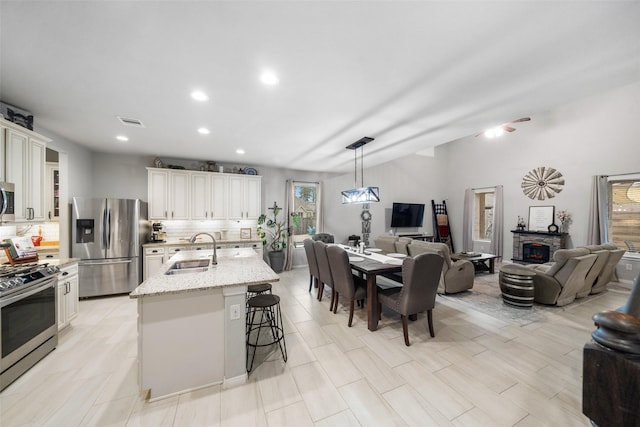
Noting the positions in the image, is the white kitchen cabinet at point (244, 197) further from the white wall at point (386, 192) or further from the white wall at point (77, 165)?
the white wall at point (77, 165)

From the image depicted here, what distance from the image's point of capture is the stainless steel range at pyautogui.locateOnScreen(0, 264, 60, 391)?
1.90 meters

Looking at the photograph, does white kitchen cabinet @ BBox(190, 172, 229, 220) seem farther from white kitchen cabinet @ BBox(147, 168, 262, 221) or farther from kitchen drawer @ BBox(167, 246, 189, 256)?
kitchen drawer @ BBox(167, 246, 189, 256)

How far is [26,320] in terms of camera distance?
82.6 inches

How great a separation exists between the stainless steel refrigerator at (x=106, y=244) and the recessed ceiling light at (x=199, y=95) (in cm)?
281

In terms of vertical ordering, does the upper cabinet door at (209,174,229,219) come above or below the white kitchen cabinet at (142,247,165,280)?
above

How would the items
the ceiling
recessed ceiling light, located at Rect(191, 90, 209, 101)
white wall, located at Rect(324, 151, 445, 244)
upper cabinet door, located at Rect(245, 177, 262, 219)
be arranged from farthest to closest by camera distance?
white wall, located at Rect(324, 151, 445, 244) < upper cabinet door, located at Rect(245, 177, 262, 219) < recessed ceiling light, located at Rect(191, 90, 209, 101) < the ceiling

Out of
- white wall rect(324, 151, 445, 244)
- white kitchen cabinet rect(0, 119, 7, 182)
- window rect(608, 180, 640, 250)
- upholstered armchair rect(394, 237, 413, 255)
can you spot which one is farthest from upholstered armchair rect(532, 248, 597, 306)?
white kitchen cabinet rect(0, 119, 7, 182)

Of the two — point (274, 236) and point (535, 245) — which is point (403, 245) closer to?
point (274, 236)

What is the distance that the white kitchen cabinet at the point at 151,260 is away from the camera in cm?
432

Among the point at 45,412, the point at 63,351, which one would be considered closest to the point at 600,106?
the point at 45,412

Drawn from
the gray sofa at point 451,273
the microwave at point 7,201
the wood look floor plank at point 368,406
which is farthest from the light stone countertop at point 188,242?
the wood look floor plank at point 368,406

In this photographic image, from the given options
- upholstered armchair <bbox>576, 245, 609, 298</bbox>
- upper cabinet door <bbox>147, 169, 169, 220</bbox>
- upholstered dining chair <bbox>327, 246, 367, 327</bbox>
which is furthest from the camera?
upper cabinet door <bbox>147, 169, 169, 220</bbox>

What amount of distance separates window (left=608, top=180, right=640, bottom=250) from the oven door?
9506 mm

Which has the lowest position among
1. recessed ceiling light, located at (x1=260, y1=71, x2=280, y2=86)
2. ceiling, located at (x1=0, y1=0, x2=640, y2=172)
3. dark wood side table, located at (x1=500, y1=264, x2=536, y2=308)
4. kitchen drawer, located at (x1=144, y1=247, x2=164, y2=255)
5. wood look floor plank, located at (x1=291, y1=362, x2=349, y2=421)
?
wood look floor plank, located at (x1=291, y1=362, x2=349, y2=421)
